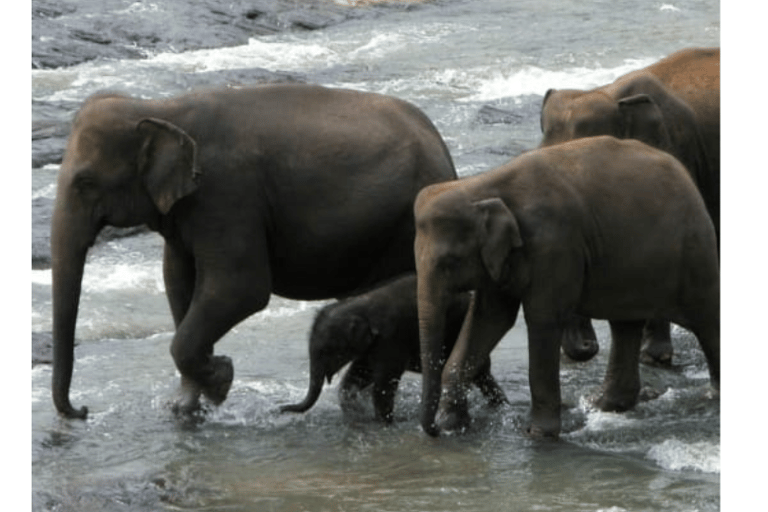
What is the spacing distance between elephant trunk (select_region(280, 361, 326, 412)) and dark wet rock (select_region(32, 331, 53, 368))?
6.80ft

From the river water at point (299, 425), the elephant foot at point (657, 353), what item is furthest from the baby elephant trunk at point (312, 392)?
the elephant foot at point (657, 353)

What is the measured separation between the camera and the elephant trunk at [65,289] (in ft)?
27.0

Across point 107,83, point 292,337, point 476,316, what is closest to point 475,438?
point 476,316

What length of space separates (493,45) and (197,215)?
1345 cm

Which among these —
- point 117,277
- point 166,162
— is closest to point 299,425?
point 166,162

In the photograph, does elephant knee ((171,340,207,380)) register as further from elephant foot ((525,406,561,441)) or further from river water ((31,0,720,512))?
elephant foot ((525,406,561,441))

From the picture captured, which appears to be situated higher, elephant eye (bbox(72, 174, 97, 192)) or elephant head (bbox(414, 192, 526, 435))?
elephant eye (bbox(72, 174, 97, 192))

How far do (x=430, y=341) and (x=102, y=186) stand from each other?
1.63 m

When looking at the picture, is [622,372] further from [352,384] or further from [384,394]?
[352,384]

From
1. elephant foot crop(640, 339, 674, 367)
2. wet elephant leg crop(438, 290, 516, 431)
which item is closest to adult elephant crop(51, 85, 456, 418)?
wet elephant leg crop(438, 290, 516, 431)

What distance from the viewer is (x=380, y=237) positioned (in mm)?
8805

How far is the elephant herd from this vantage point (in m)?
8.05

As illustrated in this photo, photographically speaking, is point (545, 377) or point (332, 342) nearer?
point (545, 377)

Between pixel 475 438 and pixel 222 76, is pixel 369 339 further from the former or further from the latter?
pixel 222 76
